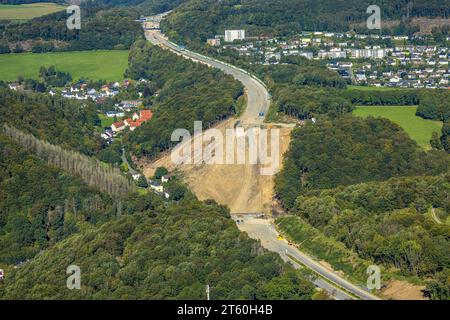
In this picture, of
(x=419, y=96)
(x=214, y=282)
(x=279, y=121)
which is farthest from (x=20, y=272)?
(x=419, y=96)

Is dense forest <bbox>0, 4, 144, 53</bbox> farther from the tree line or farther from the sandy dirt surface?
the sandy dirt surface

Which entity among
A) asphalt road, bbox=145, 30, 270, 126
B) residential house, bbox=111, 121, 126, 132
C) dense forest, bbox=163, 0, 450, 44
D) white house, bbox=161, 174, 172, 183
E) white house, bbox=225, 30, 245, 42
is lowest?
residential house, bbox=111, 121, 126, 132

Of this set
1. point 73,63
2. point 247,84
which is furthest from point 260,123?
point 73,63

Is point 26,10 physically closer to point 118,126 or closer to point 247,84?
point 247,84

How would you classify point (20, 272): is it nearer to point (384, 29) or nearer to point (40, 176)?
point (40, 176)

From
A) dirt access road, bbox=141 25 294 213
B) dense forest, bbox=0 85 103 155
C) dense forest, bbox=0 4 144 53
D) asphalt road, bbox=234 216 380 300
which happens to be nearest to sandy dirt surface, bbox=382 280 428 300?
asphalt road, bbox=234 216 380 300

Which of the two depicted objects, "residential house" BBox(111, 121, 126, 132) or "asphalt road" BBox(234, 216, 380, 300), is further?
"residential house" BBox(111, 121, 126, 132)

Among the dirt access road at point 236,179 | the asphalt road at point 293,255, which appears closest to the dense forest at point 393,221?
the asphalt road at point 293,255
